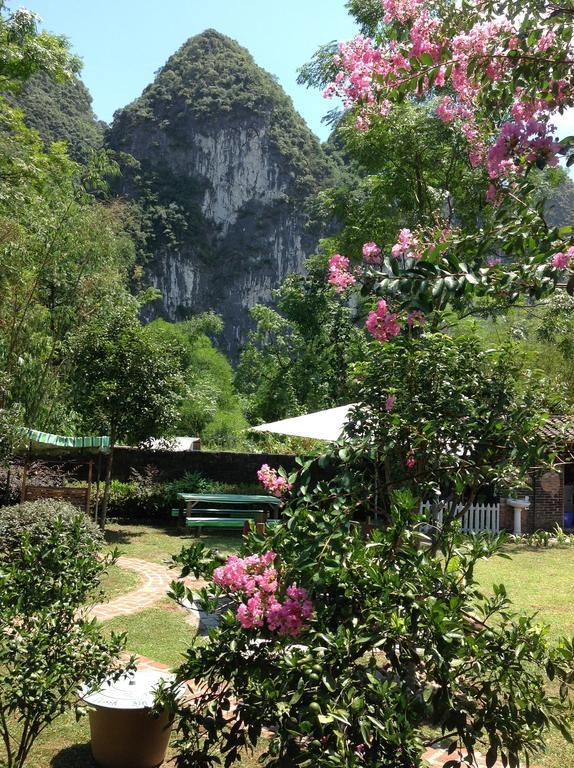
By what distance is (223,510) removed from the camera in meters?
14.2

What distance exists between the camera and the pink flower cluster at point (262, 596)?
2727 mm

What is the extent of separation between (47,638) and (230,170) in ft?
280

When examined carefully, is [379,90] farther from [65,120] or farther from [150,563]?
[65,120]

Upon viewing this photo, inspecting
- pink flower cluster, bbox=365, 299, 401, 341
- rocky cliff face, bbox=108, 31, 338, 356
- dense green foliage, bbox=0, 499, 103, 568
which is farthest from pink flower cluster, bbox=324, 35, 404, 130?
rocky cliff face, bbox=108, 31, 338, 356

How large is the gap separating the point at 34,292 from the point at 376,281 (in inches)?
572

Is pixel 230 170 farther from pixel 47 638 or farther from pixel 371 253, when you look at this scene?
pixel 47 638

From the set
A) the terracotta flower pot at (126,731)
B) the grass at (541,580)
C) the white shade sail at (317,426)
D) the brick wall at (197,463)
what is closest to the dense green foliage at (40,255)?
the brick wall at (197,463)

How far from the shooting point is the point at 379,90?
145 inches

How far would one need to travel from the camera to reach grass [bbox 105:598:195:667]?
5.90 m

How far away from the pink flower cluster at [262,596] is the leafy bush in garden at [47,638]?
0.83 m

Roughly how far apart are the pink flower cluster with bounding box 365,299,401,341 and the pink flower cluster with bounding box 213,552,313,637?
1.69m

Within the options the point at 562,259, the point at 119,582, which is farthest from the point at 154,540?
the point at 562,259

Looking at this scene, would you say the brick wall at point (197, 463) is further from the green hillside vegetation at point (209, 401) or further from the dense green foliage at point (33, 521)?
the dense green foliage at point (33, 521)

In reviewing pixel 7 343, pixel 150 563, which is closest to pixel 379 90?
pixel 150 563
